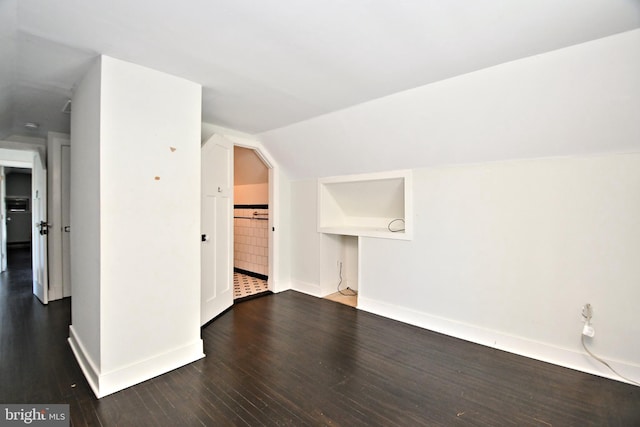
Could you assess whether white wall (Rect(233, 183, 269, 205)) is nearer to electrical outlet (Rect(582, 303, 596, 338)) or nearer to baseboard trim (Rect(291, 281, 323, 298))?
baseboard trim (Rect(291, 281, 323, 298))

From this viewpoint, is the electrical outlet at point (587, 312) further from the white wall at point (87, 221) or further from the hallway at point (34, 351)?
the hallway at point (34, 351)

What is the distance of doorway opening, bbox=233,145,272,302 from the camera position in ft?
15.2

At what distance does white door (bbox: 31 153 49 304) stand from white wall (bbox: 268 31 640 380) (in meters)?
3.55

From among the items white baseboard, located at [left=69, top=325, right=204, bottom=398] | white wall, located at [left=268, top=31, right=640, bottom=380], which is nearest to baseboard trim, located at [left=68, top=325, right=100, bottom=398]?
white baseboard, located at [left=69, top=325, right=204, bottom=398]

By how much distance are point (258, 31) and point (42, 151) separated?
4.09 m

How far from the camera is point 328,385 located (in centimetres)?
202

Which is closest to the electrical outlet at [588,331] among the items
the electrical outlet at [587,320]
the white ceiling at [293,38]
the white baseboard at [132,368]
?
the electrical outlet at [587,320]

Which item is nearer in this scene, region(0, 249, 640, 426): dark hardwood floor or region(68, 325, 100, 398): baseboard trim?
region(0, 249, 640, 426): dark hardwood floor

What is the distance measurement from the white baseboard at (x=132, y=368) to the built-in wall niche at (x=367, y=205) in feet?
7.10

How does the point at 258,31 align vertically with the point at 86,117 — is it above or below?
above

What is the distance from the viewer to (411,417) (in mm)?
1705

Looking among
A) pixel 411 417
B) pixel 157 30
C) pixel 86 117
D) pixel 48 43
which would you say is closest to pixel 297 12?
pixel 157 30

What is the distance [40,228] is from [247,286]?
2820 mm

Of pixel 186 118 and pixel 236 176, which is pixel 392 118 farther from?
pixel 236 176
